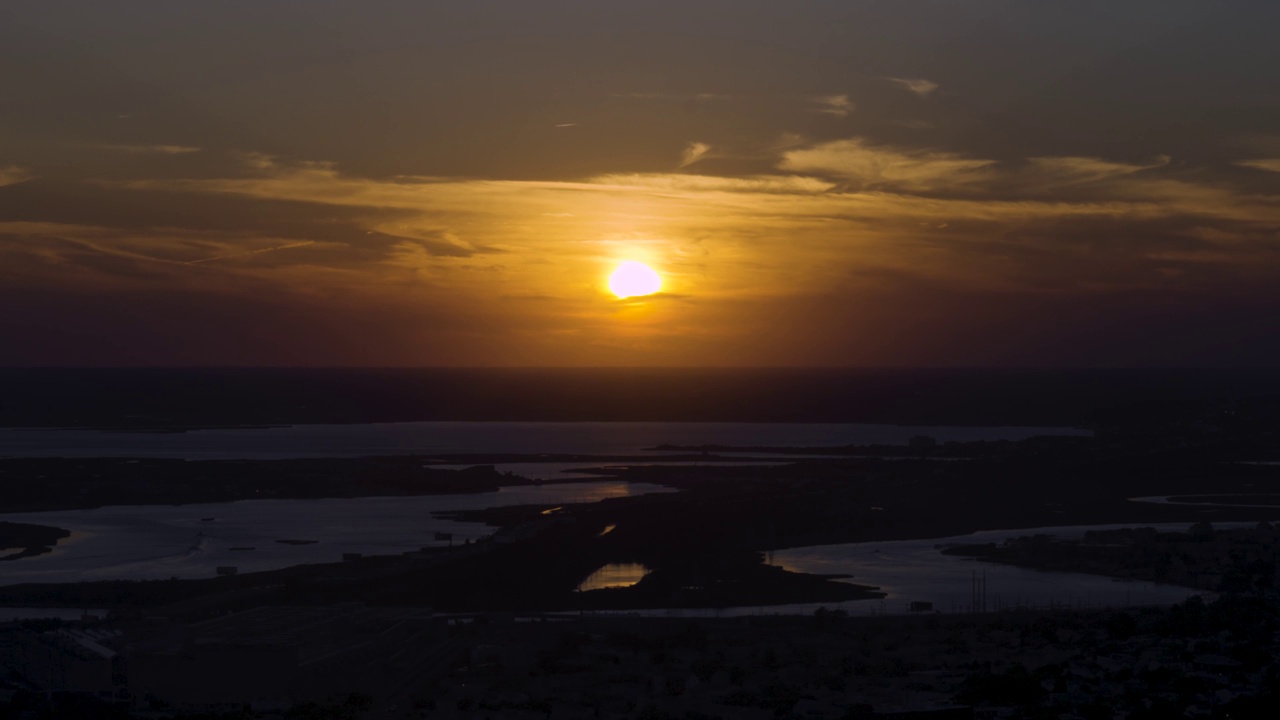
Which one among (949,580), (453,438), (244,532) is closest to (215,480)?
(244,532)

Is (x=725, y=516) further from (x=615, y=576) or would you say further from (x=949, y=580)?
(x=949, y=580)

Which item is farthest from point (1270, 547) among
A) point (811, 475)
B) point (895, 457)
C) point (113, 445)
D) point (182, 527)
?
point (113, 445)

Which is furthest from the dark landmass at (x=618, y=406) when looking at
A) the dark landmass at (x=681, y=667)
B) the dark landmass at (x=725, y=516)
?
the dark landmass at (x=681, y=667)

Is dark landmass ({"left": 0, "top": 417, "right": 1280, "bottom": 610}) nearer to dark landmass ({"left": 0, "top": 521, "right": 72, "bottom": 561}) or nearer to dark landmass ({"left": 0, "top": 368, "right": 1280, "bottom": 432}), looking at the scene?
dark landmass ({"left": 0, "top": 521, "right": 72, "bottom": 561})

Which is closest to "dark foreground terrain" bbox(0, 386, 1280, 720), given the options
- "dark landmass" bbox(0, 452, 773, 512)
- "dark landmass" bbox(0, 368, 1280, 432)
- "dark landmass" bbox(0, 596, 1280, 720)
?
"dark landmass" bbox(0, 596, 1280, 720)

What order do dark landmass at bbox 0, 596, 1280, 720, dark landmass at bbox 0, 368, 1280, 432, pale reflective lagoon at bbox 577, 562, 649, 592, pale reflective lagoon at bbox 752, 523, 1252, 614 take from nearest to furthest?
dark landmass at bbox 0, 596, 1280, 720 → pale reflective lagoon at bbox 752, 523, 1252, 614 → pale reflective lagoon at bbox 577, 562, 649, 592 → dark landmass at bbox 0, 368, 1280, 432
